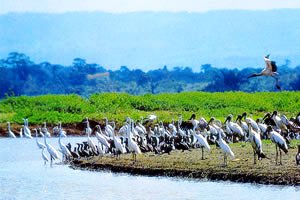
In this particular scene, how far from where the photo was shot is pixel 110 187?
17.6m

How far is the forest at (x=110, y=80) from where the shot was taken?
70438 millimetres

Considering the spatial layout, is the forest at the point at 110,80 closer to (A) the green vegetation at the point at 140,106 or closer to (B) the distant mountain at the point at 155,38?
(A) the green vegetation at the point at 140,106

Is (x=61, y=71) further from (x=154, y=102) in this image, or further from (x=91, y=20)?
(x=91, y=20)

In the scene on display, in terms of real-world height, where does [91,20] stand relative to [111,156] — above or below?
above

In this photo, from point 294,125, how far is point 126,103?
1921cm

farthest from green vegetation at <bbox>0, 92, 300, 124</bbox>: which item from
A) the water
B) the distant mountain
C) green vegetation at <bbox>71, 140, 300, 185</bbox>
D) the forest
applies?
the distant mountain

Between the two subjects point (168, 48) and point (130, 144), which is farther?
point (168, 48)

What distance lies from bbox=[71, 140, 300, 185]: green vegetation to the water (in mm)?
275

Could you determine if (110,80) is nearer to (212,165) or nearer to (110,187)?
(212,165)

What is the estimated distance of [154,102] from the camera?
40.9m

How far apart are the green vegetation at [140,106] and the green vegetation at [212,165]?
48.9ft

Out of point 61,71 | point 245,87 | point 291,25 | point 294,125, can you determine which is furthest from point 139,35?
point 294,125

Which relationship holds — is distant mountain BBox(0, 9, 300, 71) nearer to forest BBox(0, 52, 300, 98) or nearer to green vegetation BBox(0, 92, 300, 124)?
forest BBox(0, 52, 300, 98)

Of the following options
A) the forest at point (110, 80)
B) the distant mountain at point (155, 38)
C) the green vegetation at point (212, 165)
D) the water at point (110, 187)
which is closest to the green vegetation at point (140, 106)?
the green vegetation at point (212, 165)
